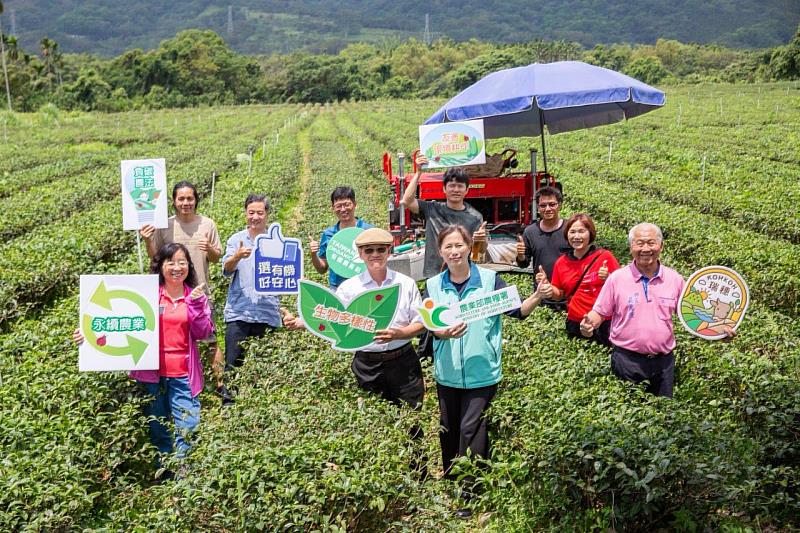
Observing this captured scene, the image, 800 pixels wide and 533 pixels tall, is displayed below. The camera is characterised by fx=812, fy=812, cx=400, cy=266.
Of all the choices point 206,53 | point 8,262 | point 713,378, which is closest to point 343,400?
point 713,378

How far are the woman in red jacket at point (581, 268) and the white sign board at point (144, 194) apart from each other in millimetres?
3151

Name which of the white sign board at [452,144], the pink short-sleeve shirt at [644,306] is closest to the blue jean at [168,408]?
the pink short-sleeve shirt at [644,306]

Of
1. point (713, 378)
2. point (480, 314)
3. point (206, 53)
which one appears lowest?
point (713, 378)

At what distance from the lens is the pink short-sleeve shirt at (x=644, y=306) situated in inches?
209

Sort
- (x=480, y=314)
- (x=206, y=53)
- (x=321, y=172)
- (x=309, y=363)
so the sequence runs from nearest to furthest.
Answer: (x=480, y=314) < (x=309, y=363) < (x=321, y=172) < (x=206, y=53)

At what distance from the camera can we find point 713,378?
6137 millimetres

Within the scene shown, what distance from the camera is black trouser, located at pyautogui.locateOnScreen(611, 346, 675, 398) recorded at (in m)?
5.41

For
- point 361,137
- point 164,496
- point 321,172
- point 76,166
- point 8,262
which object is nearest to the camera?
point 164,496

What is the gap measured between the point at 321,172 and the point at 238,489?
19891 mm

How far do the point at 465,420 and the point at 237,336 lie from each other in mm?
2363

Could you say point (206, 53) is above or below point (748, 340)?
above

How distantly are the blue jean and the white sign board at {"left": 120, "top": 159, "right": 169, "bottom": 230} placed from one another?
1.53 metres

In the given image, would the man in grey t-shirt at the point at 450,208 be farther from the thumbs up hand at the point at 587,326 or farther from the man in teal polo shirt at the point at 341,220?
the thumbs up hand at the point at 587,326

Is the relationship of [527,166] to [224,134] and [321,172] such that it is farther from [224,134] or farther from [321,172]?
[224,134]
